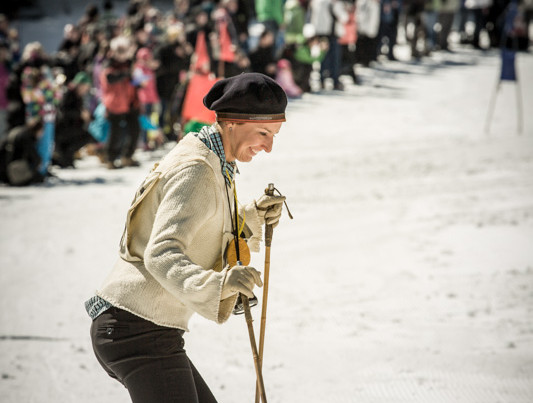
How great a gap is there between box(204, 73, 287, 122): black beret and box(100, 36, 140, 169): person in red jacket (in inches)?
301

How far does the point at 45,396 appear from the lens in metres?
4.41

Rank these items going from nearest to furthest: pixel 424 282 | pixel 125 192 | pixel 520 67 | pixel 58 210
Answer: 1. pixel 424 282
2. pixel 58 210
3. pixel 125 192
4. pixel 520 67

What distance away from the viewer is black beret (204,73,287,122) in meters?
2.49

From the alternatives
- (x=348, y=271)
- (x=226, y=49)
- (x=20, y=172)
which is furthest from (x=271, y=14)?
(x=348, y=271)

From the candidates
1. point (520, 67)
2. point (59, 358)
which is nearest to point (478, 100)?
point (520, 67)

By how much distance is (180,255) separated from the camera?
7.46 ft

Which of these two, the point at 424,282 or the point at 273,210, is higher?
the point at 273,210

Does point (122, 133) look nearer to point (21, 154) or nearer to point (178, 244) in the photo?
point (21, 154)

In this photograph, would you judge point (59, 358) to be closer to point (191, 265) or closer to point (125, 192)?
point (191, 265)

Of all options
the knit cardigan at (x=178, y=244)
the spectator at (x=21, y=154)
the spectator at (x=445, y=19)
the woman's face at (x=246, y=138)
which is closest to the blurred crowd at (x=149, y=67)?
the spectator at (x=21, y=154)

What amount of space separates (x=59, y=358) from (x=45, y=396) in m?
0.53

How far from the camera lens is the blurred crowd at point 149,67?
9.70m

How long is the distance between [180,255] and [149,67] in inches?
352

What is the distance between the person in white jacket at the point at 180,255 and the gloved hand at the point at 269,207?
10.4 inches
